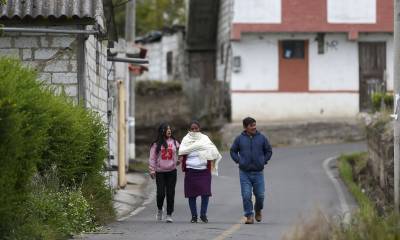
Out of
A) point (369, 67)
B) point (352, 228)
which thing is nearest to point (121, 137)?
point (352, 228)

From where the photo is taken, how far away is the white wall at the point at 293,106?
121 feet

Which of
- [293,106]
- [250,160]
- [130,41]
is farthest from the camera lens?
[293,106]

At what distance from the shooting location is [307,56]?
37562 mm

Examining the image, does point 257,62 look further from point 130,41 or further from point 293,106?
point 130,41

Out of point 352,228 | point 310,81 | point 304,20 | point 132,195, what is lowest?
point 132,195

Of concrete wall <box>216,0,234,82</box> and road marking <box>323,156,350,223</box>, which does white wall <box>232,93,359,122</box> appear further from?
road marking <box>323,156,350,223</box>

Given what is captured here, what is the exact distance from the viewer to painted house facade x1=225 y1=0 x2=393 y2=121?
120ft

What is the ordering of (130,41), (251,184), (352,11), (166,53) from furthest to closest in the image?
(166,53), (352,11), (130,41), (251,184)

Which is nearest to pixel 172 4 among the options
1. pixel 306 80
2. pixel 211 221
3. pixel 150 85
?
pixel 150 85

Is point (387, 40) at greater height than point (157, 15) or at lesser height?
lesser

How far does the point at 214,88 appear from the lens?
3822 cm

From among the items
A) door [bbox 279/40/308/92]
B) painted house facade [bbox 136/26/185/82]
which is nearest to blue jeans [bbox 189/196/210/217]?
door [bbox 279/40/308/92]

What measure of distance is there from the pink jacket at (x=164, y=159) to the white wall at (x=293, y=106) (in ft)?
66.3

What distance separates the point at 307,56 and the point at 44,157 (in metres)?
25.3
